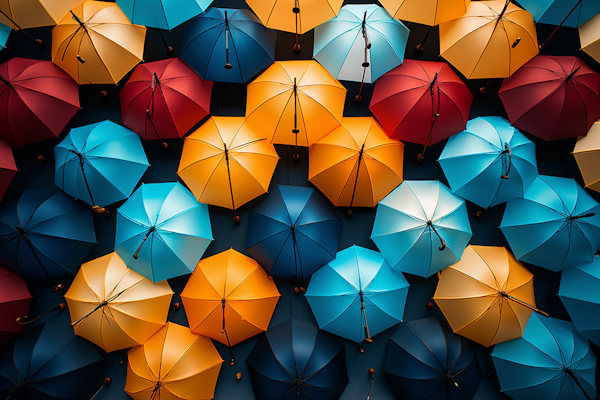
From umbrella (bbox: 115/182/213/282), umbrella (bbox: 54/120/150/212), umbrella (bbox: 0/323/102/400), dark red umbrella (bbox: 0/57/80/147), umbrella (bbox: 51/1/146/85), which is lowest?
umbrella (bbox: 0/323/102/400)

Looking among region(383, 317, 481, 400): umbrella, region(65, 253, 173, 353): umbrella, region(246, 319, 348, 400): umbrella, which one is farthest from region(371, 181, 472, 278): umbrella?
region(65, 253, 173, 353): umbrella

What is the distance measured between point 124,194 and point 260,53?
2.94 m

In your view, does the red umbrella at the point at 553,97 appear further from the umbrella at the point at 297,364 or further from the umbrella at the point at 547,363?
the umbrella at the point at 297,364

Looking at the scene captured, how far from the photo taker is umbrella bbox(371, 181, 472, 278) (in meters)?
5.02

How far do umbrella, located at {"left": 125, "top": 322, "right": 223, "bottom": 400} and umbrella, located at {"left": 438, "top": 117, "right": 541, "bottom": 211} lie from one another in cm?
450

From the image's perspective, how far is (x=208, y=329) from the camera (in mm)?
5223

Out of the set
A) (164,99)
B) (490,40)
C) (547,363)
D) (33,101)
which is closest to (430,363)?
(547,363)

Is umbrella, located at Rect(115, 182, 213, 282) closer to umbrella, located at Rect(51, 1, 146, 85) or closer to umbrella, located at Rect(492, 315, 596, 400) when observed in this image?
umbrella, located at Rect(51, 1, 146, 85)

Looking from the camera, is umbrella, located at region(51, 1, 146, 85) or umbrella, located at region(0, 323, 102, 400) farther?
umbrella, located at region(51, 1, 146, 85)

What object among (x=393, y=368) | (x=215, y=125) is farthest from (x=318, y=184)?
(x=393, y=368)

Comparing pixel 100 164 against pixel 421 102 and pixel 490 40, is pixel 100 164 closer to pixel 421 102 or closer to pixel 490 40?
pixel 421 102

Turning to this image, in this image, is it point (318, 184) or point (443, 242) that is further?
point (318, 184)

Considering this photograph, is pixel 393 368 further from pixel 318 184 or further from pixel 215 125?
pixel 215 125

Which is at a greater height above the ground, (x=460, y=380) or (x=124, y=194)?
(x=124, y=194)
